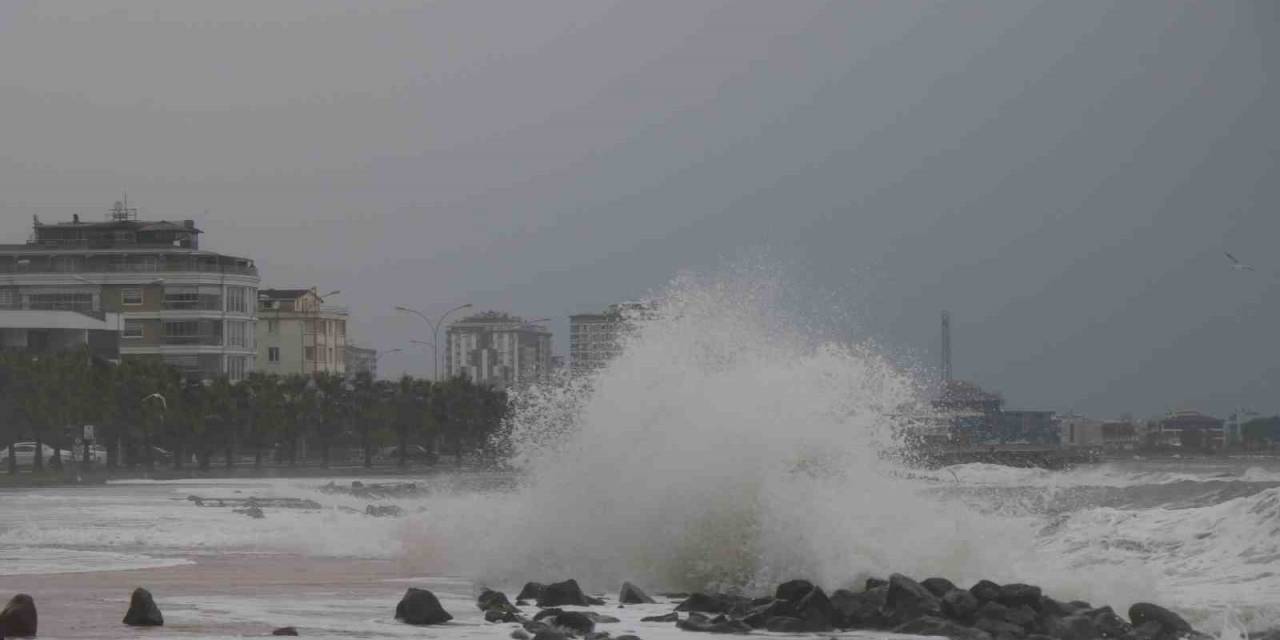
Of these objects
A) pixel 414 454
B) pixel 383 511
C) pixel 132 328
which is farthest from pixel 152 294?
pixel 383 511

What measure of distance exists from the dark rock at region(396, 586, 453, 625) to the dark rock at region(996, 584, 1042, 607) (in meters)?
6.08

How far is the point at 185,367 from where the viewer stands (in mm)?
117375

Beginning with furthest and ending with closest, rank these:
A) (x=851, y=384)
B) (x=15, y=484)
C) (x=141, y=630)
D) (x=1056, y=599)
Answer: (x=15, y=484)
(x=851, y=384)
(x=1056, y=599)
(x=141, y=630)

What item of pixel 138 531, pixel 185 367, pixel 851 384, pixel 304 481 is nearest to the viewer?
pixel 851 384

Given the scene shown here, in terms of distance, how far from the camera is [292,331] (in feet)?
458

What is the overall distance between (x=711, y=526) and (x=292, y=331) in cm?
11482

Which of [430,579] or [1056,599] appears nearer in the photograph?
[1056,599]

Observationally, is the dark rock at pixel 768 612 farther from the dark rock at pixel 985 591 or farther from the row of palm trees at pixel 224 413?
the row of palm trees at pixel 224 413

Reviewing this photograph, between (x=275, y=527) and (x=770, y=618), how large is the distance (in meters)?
23.3

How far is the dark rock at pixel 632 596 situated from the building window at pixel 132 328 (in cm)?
9663

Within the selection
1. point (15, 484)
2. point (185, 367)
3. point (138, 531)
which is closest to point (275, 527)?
point (138, 531)

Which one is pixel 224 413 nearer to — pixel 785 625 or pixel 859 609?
pixel 859 609

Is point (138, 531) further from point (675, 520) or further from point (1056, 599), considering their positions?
point (1056, 599)

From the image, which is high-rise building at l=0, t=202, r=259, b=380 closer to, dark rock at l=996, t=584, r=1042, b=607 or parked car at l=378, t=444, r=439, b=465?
parked car at l=378, t=444, r=439, b=465
